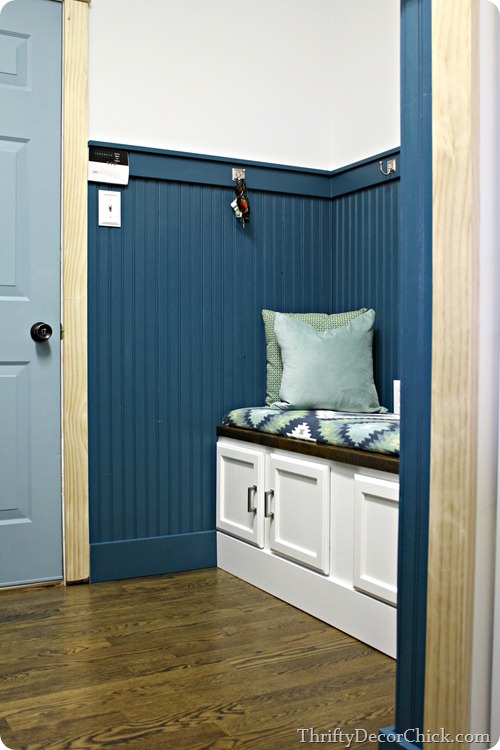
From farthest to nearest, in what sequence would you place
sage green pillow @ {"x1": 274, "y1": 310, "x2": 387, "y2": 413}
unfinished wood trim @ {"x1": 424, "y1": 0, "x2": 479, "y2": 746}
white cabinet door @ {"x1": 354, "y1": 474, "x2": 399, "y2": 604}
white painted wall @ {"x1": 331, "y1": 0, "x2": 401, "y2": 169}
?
white painted wall @ {"x1": 331, "y1": 0, "x2": 401, "y2": 169} → sage green pillow @ {"x1": 274, "y1": 310, "x2": 387, "y2": 413} → white cabinet door @ {"x1": 354, "y1": 474, "x2": 399, "y2": 604} → unfinished wood trim @ {"x1": 424, "y1": 0, "x2": 479, "y2": 746}

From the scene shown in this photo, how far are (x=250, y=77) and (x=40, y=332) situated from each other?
143cm

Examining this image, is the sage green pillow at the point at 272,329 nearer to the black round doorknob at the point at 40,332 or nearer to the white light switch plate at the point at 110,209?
the white light switch plate at the point at 110,209

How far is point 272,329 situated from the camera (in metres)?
3.12

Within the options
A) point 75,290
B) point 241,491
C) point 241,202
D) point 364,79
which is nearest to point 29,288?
point 75,290

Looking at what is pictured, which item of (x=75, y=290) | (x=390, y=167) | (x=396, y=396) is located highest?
(x=390, y=167)

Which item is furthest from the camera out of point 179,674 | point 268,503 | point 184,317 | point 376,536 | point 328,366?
point 184,317

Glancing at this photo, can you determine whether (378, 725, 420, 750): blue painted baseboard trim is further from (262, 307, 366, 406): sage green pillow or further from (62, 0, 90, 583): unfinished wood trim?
(262, 307, 366, 406): sage green pillow

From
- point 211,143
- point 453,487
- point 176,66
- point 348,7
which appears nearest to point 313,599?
point 453,487

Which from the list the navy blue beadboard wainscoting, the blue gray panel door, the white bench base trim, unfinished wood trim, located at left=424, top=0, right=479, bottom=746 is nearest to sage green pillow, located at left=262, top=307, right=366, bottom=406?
the navy blue beadboard wainscoting

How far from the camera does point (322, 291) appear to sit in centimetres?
337

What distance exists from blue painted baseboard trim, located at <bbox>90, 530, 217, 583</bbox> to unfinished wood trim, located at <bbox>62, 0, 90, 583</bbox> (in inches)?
2.6

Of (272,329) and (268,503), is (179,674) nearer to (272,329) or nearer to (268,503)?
(268,503)

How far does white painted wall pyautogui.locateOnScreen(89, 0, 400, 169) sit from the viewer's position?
291cm

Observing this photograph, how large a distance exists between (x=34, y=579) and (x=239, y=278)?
1.46 metres
